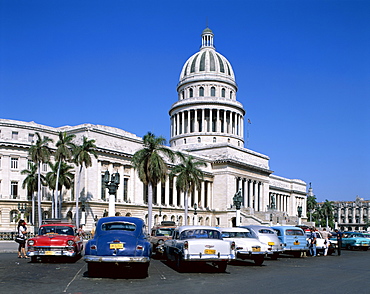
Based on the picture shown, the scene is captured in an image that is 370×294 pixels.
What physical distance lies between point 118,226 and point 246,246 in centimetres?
725

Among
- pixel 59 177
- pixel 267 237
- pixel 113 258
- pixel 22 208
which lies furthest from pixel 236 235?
pixel 59 177

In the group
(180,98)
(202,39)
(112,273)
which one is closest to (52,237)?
(112,273)

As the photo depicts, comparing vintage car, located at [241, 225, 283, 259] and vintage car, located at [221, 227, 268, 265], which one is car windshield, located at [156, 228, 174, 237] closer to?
vintage car, located at [241, 225, 283, 259]

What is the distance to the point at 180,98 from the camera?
11075 cm

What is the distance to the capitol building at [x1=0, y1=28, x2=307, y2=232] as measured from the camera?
62.8 metres

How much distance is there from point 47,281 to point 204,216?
7110 centimetres

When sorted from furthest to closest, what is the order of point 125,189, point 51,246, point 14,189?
1. point 125,189
2. point 14,189
3. point 51,246

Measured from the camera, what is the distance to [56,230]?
925 inches

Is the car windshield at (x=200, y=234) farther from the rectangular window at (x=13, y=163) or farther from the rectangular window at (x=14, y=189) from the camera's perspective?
the rectangular window at (x=13, y=163)

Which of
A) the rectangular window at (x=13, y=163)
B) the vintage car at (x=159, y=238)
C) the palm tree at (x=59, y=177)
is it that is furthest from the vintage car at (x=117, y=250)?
the rectangular window at (x=13, y=163)

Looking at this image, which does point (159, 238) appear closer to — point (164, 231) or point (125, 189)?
point (164, 231)

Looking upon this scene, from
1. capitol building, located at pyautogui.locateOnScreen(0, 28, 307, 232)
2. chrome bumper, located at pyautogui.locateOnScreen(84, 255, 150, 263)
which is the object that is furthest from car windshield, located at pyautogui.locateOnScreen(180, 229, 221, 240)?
capitol building, located at pyautogui.locateOnScreen(0, 28, 307, 232)

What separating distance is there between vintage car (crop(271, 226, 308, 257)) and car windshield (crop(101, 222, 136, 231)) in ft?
43.7

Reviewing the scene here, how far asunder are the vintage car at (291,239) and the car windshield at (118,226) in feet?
43.7
